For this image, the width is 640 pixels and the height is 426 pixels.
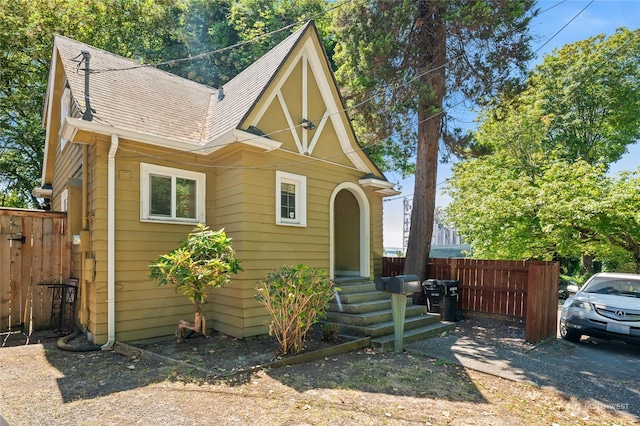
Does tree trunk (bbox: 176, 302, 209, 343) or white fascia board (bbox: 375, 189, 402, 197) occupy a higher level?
white fascia board (bbox: 375, 189, 402, 197)

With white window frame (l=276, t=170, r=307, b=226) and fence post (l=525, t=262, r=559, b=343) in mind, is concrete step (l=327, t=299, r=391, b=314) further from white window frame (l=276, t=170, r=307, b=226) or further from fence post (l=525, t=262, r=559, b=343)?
fence post (l=525, t=262, r=559, b=343)

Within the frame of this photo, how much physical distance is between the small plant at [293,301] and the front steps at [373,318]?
1.46m

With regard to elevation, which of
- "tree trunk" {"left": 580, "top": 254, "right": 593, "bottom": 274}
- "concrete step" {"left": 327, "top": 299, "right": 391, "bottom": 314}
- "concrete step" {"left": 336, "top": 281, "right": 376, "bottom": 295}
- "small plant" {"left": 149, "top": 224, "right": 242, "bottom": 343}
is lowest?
"tree trunk" {"left": 580, "top": 254, "right": 593, "bottom": 274}

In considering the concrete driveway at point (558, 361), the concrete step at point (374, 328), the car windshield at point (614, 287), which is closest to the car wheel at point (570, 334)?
the concrete driveway at point (558, 361)

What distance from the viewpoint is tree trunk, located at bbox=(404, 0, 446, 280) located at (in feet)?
32.0

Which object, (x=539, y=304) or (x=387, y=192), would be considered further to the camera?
(x=387, y=192)

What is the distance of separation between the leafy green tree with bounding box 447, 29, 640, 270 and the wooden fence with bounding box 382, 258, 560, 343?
2.22 metres

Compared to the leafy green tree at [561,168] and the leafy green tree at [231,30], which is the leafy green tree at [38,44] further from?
the leafy green tree at [561,168]

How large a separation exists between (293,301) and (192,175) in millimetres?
3642

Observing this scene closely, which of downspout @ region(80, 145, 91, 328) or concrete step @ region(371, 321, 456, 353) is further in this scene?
downspout @ region(80, 145, 91, 328)

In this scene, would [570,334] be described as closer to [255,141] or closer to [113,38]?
[255,141]

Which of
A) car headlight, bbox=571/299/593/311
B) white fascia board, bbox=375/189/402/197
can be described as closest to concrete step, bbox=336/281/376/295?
white fascia board, bbox=375/189/402/197

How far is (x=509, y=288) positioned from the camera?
8.73 meters

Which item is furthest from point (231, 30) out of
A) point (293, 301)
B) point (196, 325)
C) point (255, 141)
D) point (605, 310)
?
point (605, 310)
